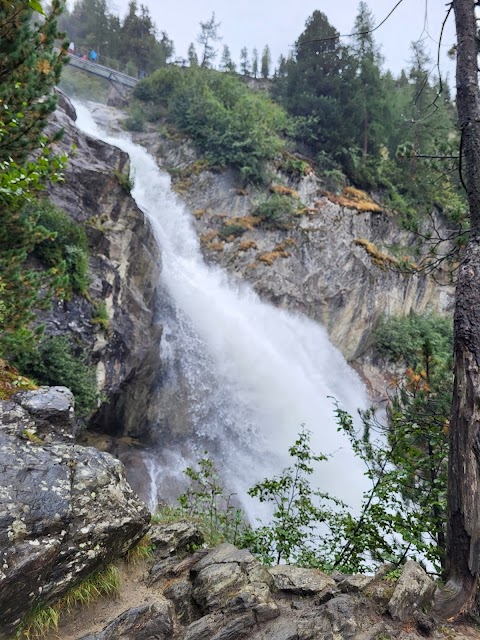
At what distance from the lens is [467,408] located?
3.15 metres

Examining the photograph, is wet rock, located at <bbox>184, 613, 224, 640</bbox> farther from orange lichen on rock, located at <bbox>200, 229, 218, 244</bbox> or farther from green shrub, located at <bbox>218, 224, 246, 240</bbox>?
green shrub, located at <bbox>218, 224, 246, 240</bbox>

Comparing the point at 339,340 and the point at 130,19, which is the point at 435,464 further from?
the point at 130,19

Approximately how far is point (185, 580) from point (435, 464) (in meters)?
3.12

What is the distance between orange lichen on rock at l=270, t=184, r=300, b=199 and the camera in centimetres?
2170

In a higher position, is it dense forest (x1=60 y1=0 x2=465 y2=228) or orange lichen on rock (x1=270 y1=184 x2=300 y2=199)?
dense forest (x1=60 y1=0 x2=465 y2=228)

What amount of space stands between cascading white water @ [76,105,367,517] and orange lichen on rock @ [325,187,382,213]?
26.1 feet

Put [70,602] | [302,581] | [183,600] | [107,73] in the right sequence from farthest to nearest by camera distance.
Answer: [107,73] → [302,581] → [183,600] → [70,602]

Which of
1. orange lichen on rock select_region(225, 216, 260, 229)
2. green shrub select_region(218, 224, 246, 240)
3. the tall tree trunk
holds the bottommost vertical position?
the tall tree trunk

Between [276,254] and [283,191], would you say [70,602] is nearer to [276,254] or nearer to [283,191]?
[276,254]

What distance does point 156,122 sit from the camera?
27156mm

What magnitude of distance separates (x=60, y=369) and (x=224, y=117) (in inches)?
787

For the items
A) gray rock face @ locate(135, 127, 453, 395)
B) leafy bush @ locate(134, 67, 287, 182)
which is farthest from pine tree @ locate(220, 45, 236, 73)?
gray rock face @ locate(135, 127, 453, 395)

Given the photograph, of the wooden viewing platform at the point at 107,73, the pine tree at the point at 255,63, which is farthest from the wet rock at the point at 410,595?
the pine tree at the point at 255,63

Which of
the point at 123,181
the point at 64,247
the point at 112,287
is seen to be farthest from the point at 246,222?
the point at 64,247
